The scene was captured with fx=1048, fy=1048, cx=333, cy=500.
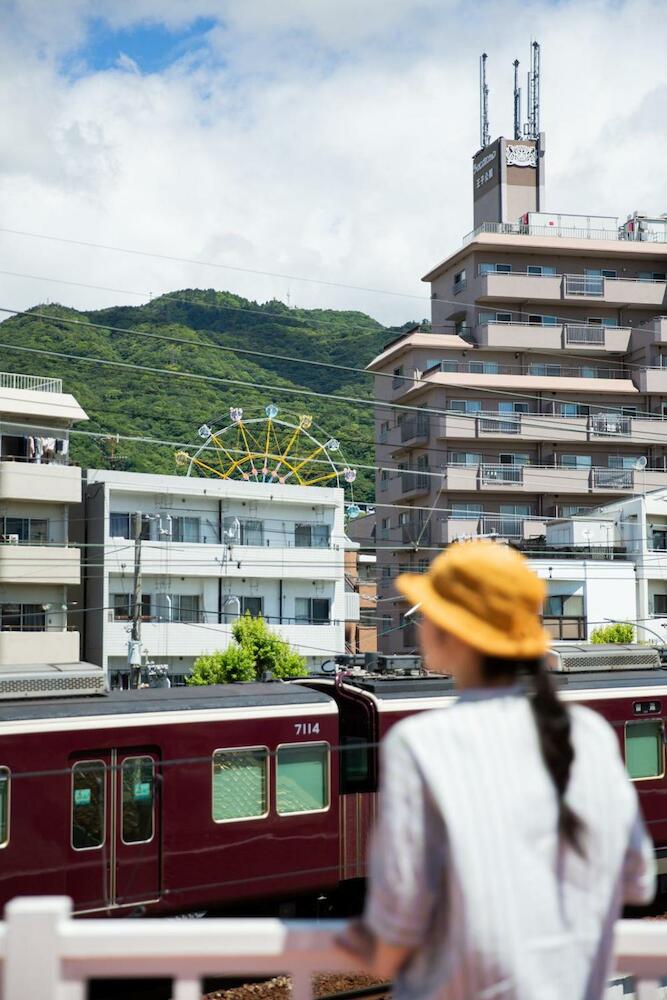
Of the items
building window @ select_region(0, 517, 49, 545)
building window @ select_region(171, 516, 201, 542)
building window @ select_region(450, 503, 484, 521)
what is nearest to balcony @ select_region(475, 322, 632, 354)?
building window @ select_region(450, 503, 484, 521)

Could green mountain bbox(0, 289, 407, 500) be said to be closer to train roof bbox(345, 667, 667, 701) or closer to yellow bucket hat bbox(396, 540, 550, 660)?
train roof bbox(345, 667, 667, 701)

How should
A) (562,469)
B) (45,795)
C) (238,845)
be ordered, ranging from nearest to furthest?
(45,795) → (238,845) → (562,469)

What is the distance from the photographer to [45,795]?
26.3 ft

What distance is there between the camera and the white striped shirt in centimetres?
159

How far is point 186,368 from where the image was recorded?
55.6m

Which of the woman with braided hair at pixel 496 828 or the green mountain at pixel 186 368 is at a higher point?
the green mountain at pixel 186 368

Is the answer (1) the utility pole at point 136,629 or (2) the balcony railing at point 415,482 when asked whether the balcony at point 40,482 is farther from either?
(2) the balcony railing at point 415,482

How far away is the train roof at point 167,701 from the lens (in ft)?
27.2

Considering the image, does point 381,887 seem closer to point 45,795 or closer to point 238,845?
point 45,795

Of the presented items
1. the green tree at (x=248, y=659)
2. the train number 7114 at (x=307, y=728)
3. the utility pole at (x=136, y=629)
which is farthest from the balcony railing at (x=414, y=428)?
the train number 7114 at (x=307, y=728)

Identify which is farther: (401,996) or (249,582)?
(249,582)

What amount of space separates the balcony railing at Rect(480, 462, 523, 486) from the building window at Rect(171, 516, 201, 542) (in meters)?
10.7

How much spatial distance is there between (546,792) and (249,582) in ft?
102

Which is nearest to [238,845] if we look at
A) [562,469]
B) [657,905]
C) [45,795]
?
[45,795]
